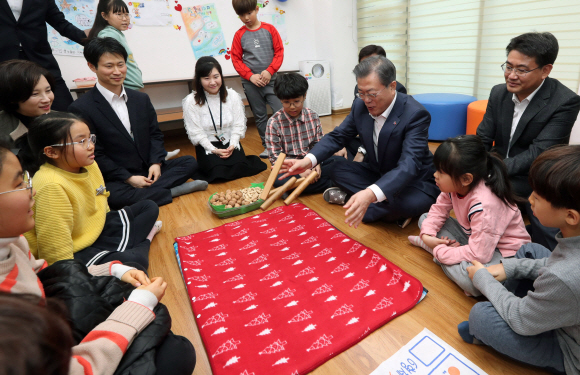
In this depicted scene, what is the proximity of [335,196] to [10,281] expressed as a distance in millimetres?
1667

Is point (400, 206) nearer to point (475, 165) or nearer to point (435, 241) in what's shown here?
point (435, 241)

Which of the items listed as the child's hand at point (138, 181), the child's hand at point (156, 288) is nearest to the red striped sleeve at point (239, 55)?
the child's hand at point (138, 181)

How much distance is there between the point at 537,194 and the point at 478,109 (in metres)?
2.16

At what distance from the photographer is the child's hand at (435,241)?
1375mm

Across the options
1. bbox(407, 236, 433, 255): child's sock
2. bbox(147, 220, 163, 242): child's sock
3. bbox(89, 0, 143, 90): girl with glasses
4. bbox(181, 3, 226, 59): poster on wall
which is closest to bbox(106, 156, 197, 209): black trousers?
bbox(147, 220, 163, 242): child's sock

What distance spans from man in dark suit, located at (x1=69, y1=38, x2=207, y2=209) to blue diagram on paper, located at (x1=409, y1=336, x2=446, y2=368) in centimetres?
190

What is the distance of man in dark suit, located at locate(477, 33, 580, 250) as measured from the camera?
1550 millimetres

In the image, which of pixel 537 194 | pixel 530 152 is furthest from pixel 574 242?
pixel 530 152

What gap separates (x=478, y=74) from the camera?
331 cm

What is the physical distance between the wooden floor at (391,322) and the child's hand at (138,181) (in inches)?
8.6

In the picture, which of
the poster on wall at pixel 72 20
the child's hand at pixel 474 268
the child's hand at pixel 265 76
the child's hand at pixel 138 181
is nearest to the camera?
the child's hand at pixel 474 268

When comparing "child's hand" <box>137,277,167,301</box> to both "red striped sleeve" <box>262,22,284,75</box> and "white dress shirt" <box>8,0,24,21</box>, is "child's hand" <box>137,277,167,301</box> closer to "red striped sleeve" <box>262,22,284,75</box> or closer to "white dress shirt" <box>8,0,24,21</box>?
"white dress shirt" <box>8,0,24,21</box>

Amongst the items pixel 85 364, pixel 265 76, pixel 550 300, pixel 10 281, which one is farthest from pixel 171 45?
pixel 550 300

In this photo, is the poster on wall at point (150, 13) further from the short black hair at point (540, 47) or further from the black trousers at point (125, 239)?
the short black hair at point (540, 47)
